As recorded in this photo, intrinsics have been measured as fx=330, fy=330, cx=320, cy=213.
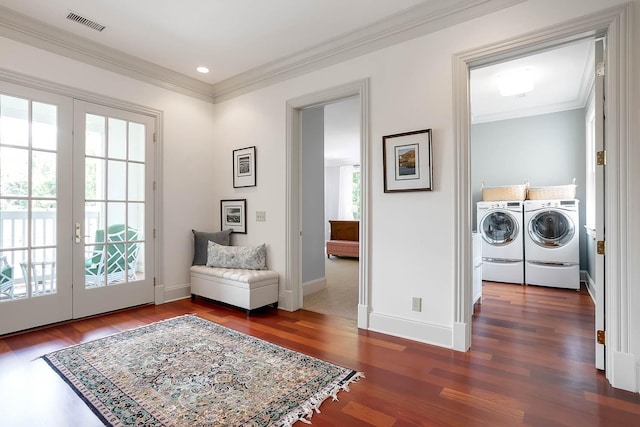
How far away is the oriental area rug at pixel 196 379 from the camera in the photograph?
5.85 feet

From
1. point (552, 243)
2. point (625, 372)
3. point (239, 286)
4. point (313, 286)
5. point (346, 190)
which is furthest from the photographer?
point (346, 190)

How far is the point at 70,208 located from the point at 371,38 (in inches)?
134

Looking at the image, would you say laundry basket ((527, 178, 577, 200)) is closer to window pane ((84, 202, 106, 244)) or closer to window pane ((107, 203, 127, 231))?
window pane ((107, 203, 127, 231))

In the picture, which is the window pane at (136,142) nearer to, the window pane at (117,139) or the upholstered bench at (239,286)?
the window pane at (117,139)

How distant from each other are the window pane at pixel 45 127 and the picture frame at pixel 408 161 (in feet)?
10.6

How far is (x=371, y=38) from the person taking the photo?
3107 millimetres

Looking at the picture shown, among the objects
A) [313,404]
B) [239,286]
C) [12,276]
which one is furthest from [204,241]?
[313,404]

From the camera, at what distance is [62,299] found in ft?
10.8

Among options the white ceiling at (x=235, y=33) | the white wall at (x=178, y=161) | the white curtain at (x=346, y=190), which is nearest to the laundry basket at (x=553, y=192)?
the white ceiling at (x=235, y=33)

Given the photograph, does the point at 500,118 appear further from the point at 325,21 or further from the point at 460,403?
the point at 460,403

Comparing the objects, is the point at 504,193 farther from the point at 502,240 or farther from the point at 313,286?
the point at 313,286

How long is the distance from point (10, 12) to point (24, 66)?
430 mm

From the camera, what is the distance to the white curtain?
35.0 ft

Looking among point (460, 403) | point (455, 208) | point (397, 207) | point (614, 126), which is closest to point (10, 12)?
point (397, 207)
